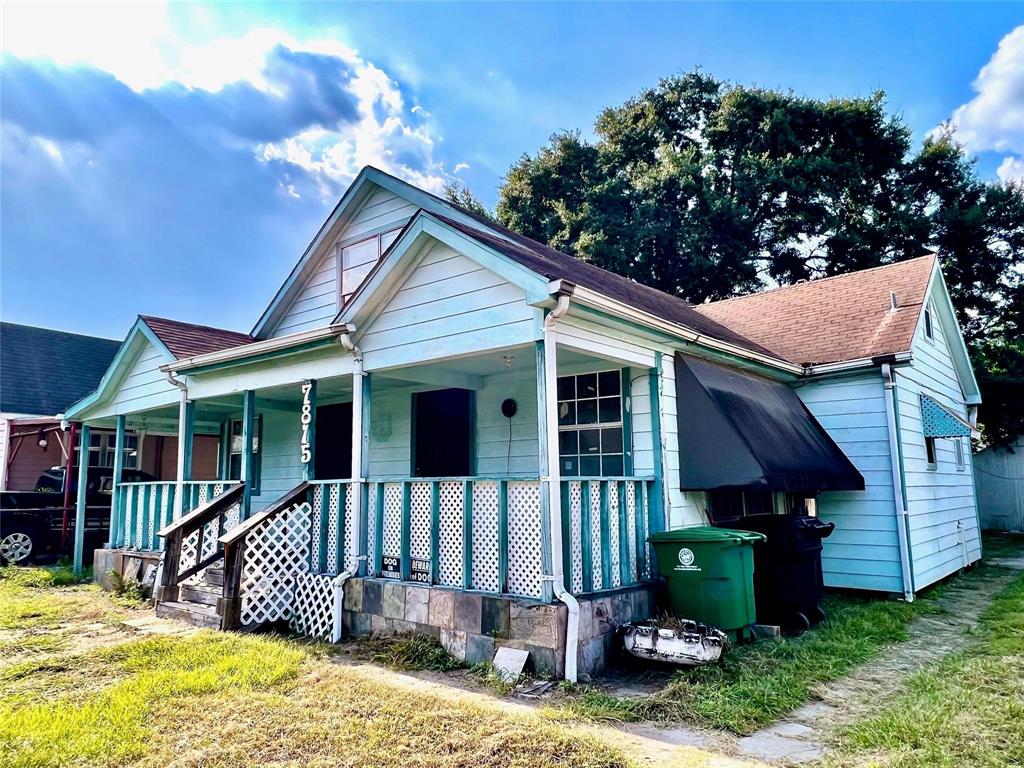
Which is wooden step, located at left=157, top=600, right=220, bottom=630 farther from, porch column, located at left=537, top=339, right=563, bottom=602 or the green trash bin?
the green trash bin

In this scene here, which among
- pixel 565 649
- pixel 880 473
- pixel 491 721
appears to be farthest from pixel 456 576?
pixel 880 473

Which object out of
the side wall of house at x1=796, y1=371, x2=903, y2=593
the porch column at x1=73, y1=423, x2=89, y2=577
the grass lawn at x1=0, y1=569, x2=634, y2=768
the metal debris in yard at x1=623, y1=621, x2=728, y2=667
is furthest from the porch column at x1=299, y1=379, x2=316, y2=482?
the side wall of house at x1=796, y1=371, x2=903, y2=593

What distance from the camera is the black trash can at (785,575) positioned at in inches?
258

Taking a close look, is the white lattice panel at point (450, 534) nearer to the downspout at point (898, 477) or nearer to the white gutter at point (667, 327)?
the white gutter at point (667, 327)

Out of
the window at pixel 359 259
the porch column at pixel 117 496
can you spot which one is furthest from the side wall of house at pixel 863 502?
the porch column at pixel 117 496

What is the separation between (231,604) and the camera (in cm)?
677

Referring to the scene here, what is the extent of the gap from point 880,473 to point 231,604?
8186 mm

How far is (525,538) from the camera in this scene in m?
5.53

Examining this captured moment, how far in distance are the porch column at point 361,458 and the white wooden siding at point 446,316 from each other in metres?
0.22

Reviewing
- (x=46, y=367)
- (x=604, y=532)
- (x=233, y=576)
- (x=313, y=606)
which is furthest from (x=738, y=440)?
(x=46, y=367)

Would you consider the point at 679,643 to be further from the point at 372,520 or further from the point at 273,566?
the point at 273,566

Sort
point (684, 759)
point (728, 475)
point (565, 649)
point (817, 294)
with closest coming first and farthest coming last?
point (684, 759)
point (565, 649)
point (728, 475)
point (817, 294)

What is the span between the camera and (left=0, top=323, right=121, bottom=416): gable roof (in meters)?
18.0

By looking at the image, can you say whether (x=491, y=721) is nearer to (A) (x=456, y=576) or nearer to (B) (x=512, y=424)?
(A) (x=456, y=576)
